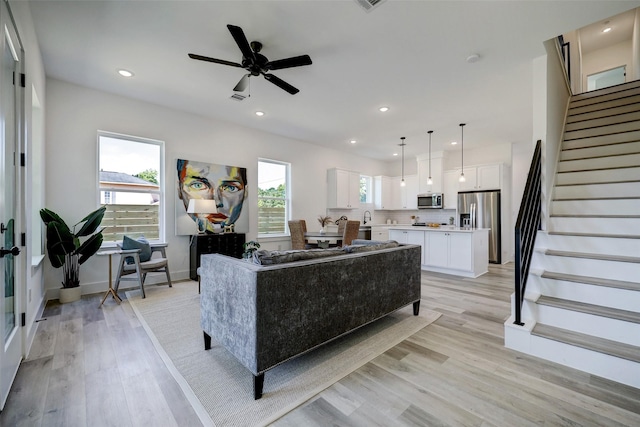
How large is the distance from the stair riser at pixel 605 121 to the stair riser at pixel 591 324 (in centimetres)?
315

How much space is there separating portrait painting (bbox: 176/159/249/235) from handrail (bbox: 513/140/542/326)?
14.3 ft

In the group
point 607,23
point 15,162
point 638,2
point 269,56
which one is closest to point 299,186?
point 269,56

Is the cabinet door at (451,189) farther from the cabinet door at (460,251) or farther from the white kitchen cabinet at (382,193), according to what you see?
the cabinet door at (460,251)

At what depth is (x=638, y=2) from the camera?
225cm

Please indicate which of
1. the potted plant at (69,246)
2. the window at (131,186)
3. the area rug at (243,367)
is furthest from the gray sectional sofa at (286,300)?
the window at (131,186)

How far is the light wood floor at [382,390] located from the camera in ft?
4.98

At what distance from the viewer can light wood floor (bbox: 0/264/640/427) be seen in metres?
1.52

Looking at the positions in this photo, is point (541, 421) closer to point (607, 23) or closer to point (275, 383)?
point (275, 383)

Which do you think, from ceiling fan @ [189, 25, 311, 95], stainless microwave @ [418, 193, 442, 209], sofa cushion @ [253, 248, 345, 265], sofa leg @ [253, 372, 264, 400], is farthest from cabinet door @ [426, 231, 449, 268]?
sofa leg @ [253, 372, 264, 400]

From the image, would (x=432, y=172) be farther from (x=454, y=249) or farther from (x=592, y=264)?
(x=592, y=264)

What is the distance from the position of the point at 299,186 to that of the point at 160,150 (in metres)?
2.98

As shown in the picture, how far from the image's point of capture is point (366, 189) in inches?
326

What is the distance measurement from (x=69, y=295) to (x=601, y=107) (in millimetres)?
8030

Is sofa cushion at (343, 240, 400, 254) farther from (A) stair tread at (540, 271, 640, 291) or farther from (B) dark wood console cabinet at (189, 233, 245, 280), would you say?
(B) dark wood console cabinet at (189, 233, 245, 280)
